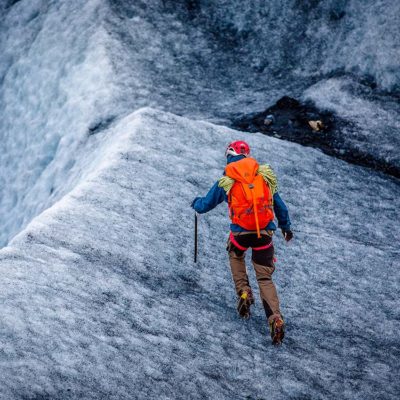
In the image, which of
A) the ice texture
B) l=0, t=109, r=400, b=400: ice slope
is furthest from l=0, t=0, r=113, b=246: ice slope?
l=0, t=109, r=400, b=400: ice slope

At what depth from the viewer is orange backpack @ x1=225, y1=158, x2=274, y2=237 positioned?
→ 23.9ft

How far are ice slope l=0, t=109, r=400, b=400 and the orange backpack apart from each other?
1643mm

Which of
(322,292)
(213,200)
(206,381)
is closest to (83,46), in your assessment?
(213,200)

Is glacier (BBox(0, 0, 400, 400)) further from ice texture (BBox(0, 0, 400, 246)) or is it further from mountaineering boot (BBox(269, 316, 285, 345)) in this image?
mountaineering boot (BBox(269, 316, 285, 345))

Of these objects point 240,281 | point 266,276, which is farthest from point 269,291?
point 240,281

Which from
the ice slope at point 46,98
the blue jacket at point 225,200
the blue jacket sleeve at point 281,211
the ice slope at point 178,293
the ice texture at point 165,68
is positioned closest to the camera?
the ice slope at point 178,293

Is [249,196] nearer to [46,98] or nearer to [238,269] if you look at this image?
[238,269]

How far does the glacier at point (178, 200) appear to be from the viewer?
264 inches

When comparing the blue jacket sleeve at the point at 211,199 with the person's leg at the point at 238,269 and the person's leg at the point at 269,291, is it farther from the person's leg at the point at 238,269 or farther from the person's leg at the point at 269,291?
the person's leg at the point at 269,291

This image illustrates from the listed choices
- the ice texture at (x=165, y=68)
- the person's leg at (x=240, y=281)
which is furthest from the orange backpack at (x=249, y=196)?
the ice texture at (x=165, y=68)

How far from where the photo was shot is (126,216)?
9.13 metres

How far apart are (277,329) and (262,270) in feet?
3.10

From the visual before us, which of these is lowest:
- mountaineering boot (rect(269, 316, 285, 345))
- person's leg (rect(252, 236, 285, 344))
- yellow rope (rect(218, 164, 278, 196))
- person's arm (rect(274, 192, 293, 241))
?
mountaineering boot (rect(269, 316, 285, 345))

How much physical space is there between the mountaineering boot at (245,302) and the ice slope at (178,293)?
0.69 feet
